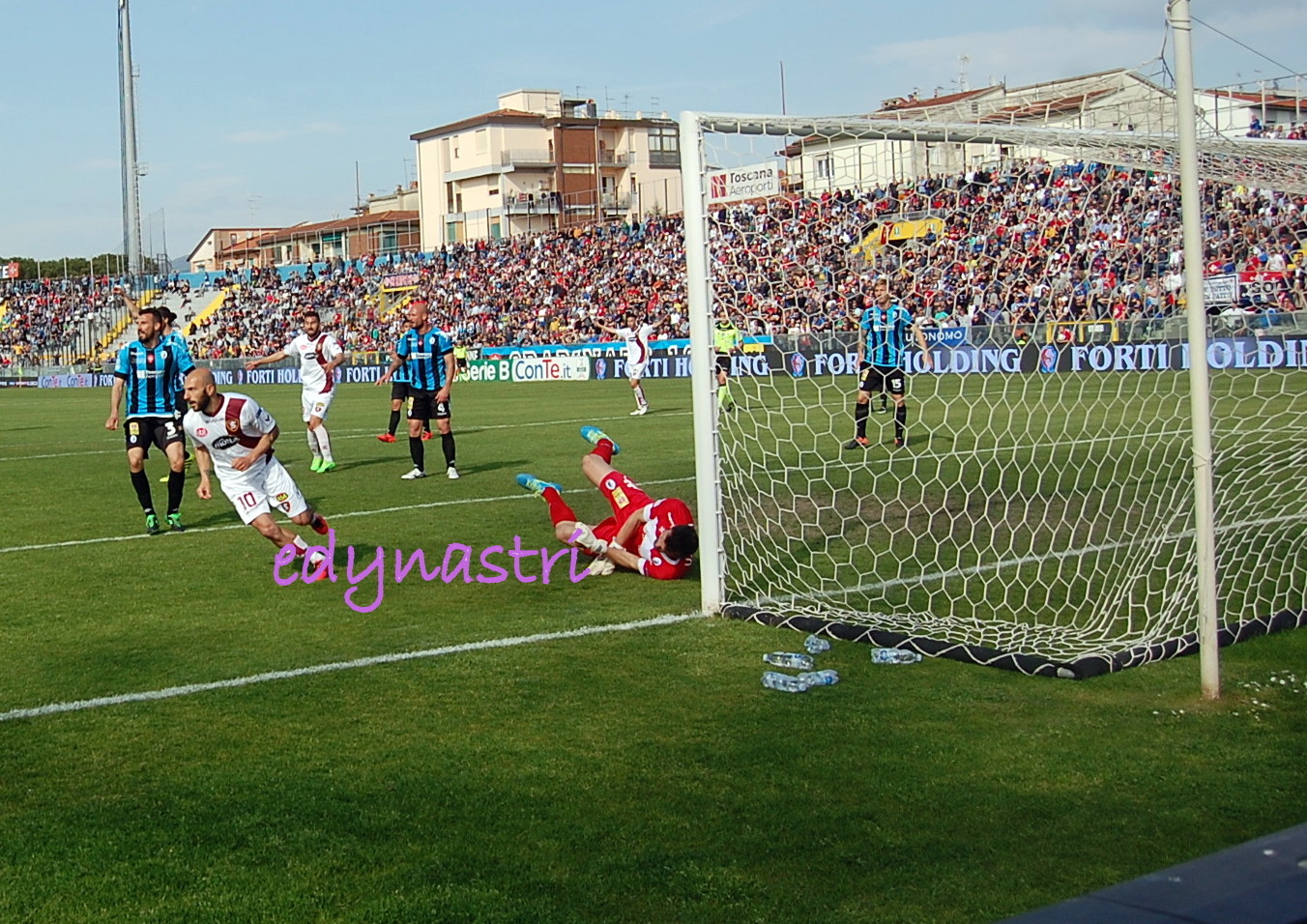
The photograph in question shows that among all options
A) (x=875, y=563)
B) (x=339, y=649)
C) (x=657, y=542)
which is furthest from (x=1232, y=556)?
(x=339, y=649)

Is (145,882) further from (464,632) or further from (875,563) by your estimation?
(875,563)

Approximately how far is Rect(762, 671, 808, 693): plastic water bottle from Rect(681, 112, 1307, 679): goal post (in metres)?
0.86

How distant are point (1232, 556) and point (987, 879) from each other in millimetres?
5230

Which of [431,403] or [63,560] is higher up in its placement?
[431,403]

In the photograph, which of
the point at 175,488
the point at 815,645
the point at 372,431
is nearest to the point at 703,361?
the point at 815,645

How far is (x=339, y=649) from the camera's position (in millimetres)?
6629

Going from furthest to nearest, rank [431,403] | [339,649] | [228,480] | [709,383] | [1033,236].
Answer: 1. [431,403]
2. [1033,236]
3. [228,480]
4. [709,383]
5. [339,649]

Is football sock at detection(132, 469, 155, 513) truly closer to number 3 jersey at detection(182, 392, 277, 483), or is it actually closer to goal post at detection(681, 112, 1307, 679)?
number 3 jersey at detection(182, 392, 277, 483)

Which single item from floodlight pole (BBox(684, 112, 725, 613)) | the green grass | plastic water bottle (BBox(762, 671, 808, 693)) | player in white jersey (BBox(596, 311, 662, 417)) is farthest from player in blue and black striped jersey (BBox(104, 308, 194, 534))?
player in white jersey (BBox(596, 311, 662, 417))

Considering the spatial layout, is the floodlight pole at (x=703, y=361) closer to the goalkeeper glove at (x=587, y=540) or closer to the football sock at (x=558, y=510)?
the goalkeeper glove at (x=587, y=540)

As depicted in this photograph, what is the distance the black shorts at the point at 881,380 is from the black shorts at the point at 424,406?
14.6 ft

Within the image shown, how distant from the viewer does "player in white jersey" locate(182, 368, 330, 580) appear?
8.54 m

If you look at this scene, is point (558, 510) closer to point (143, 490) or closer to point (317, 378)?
point (143, 490)

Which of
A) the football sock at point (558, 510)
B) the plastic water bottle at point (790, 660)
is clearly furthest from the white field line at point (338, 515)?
the plastic water bottle at point (790, 660)
